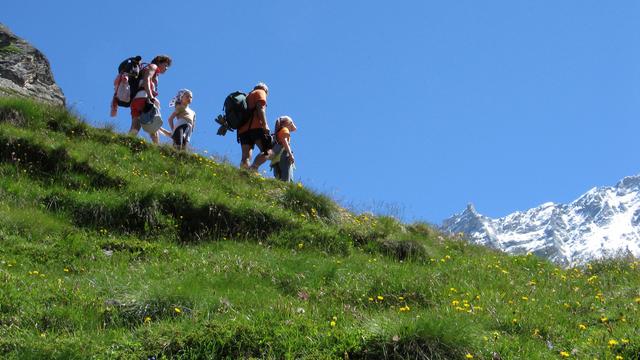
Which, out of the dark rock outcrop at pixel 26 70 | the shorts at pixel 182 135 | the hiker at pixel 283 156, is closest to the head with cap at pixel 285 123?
the hiker at pixel 283 156

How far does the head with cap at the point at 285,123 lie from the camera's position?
1788 cm

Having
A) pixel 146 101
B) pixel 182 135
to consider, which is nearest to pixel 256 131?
pixel 182 135

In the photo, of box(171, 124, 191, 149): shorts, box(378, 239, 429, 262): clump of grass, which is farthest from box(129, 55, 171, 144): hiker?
box(378, 239, 429, 262): clump of grass

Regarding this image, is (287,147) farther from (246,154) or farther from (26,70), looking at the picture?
(26,70)

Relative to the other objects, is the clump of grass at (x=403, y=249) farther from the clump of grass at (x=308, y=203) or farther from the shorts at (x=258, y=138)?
the shorts at (x=258, y=138)

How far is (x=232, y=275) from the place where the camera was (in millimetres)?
10094

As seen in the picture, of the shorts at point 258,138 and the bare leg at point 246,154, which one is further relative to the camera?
the bare leg at point 246,154

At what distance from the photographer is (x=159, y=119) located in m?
17.7

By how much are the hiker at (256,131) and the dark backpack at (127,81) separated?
103 inches

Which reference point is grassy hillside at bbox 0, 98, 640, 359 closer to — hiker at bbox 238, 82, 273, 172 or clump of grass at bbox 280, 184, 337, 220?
clump of grass at bbox 280, 184, 337, 220

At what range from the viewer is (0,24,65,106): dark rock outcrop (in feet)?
77.7

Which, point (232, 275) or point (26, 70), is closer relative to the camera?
point (232, 275)

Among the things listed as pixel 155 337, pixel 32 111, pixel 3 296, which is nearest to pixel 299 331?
pixel 155 337

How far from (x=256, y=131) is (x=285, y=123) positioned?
72 cm
